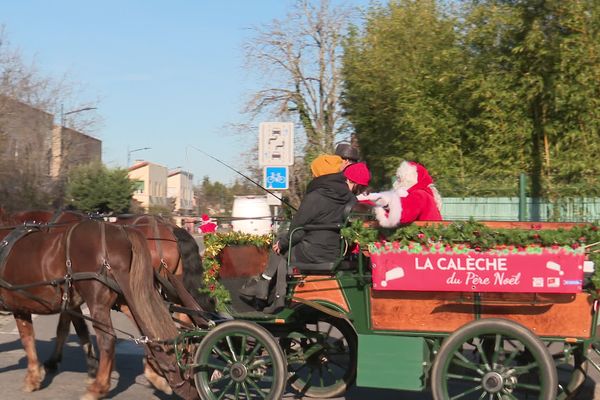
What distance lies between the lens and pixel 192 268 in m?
7.68

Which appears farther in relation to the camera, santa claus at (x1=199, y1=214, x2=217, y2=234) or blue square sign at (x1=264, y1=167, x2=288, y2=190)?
blue square sign at (x1=264, y1=167, x2=288, y2=190)

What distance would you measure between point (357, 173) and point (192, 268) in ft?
7.09

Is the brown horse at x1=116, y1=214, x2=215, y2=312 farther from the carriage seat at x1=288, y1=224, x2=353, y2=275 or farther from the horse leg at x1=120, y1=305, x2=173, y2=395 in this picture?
the carriage seat at x1=288, y1=224, x2=353, y2=275

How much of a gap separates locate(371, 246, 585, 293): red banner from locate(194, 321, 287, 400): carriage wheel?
0.97 metres

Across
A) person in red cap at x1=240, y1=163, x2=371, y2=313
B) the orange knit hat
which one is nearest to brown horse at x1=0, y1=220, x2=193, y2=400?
person in red cap at x1=240, y1=163, x2=371, y2=313

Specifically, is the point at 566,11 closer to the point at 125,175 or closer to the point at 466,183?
the point at 466,183

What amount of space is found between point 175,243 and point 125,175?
2143 centimetres

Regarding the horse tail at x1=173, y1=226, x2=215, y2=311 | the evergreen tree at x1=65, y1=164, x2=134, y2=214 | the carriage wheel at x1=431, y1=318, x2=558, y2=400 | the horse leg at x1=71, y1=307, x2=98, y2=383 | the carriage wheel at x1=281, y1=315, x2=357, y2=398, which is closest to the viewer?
the carriage wheel at x1=431, y1=318, x2=558, y2=400

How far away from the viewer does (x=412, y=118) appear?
51.5ft

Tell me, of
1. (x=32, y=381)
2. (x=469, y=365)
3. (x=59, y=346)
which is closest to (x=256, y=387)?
(x=469, y=365)

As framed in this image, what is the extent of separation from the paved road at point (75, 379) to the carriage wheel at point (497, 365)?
1.16 m

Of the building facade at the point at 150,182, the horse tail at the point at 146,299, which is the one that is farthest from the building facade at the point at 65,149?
the building facade at the point at 150,182

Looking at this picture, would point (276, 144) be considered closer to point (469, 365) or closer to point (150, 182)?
point (469, 365)

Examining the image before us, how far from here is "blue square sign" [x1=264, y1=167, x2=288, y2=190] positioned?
1044cm
